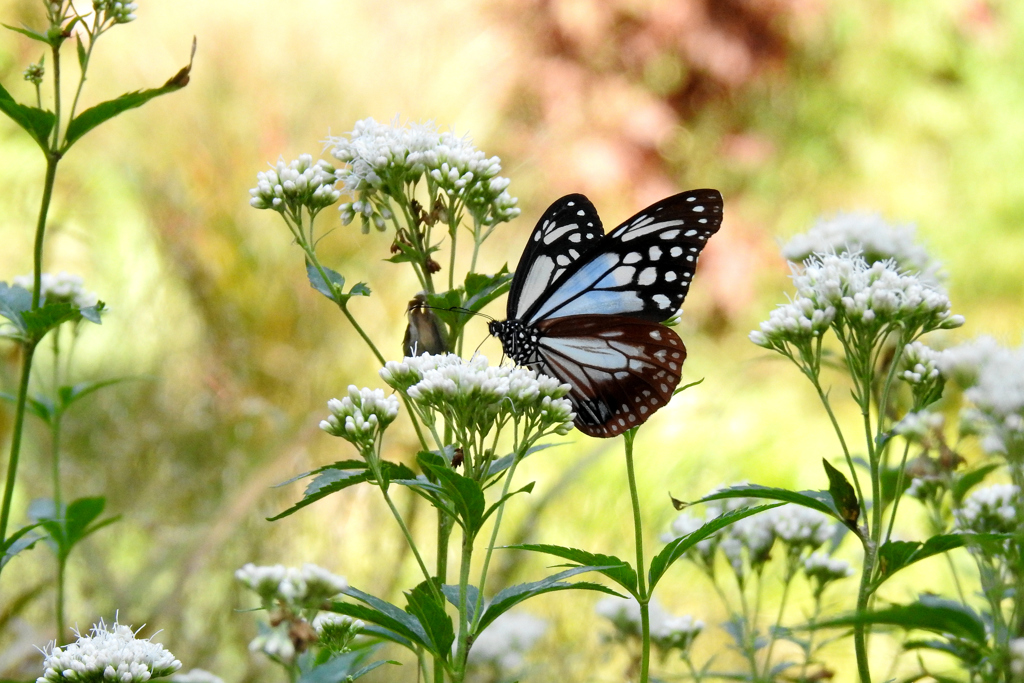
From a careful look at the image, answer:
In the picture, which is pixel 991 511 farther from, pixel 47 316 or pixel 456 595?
pixel 47 316

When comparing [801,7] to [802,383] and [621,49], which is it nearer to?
[621,49]

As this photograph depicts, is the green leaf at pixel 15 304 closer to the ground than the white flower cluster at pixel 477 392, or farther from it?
farther from it

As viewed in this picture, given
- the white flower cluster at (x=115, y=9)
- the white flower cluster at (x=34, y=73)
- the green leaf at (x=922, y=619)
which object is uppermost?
the white flower cluster at (x=115, y=9)

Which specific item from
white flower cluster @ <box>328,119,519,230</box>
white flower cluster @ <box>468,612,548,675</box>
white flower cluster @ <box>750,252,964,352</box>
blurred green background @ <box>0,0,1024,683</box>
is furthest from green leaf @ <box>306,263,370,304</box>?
blurred green background @ <box>0,0,1024,683</box>

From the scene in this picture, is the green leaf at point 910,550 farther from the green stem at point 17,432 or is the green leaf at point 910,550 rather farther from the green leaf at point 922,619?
the green stem at point 17,432

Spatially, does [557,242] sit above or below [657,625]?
above

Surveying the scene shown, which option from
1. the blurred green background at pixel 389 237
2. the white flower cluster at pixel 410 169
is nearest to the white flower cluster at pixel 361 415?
the white flower cluster at pixel 410 169

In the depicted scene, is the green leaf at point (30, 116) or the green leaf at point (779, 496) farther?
the green leaf at point (30, 116)


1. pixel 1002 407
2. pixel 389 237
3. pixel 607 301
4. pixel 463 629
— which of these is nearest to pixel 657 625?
pixel 607 301
